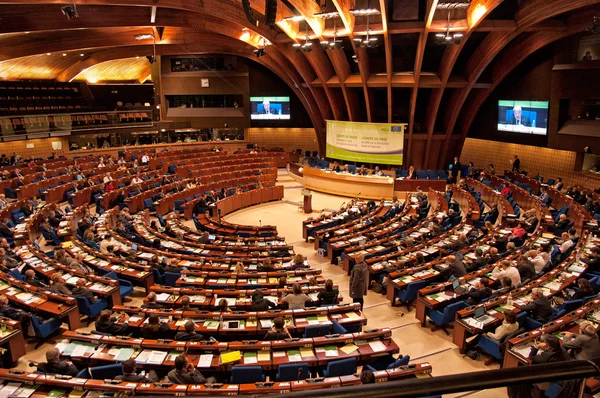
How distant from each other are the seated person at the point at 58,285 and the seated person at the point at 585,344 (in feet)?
34.6

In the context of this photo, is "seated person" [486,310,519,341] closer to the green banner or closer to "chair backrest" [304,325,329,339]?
"chair backrest" [304,325,329,339]

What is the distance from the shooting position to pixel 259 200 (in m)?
23.5

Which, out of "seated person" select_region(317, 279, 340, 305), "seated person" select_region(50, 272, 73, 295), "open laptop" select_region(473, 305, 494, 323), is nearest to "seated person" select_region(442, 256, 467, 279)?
"open laptop" select_region(473, 305, 494, 323)

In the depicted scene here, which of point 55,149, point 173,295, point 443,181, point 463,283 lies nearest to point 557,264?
point 463,283

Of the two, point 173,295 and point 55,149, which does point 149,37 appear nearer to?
Result: point 55,149

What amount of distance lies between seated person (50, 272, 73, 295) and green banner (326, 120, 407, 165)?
65.0 feet

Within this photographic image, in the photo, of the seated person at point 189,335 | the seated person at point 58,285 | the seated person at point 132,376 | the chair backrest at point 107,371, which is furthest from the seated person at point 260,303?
the seated person at point 58,285

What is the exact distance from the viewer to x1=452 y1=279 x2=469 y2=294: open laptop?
10266 mm

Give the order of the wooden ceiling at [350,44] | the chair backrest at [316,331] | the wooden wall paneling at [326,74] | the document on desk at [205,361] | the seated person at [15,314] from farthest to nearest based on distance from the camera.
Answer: the wooden wall paneling at [326,74] → the wooden ceiling at [350,44] → the seated person at [15,314] → the chair backrest at [316,331] → the document on desk at [205,361]

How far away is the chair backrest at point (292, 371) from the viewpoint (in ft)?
23.1

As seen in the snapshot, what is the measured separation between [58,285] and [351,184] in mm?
17118

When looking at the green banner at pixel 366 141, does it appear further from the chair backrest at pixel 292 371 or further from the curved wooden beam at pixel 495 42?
the chair backrest at pixel 292 371

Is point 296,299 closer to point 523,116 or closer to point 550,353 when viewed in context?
point 550,353

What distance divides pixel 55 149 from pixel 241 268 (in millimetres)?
23030
